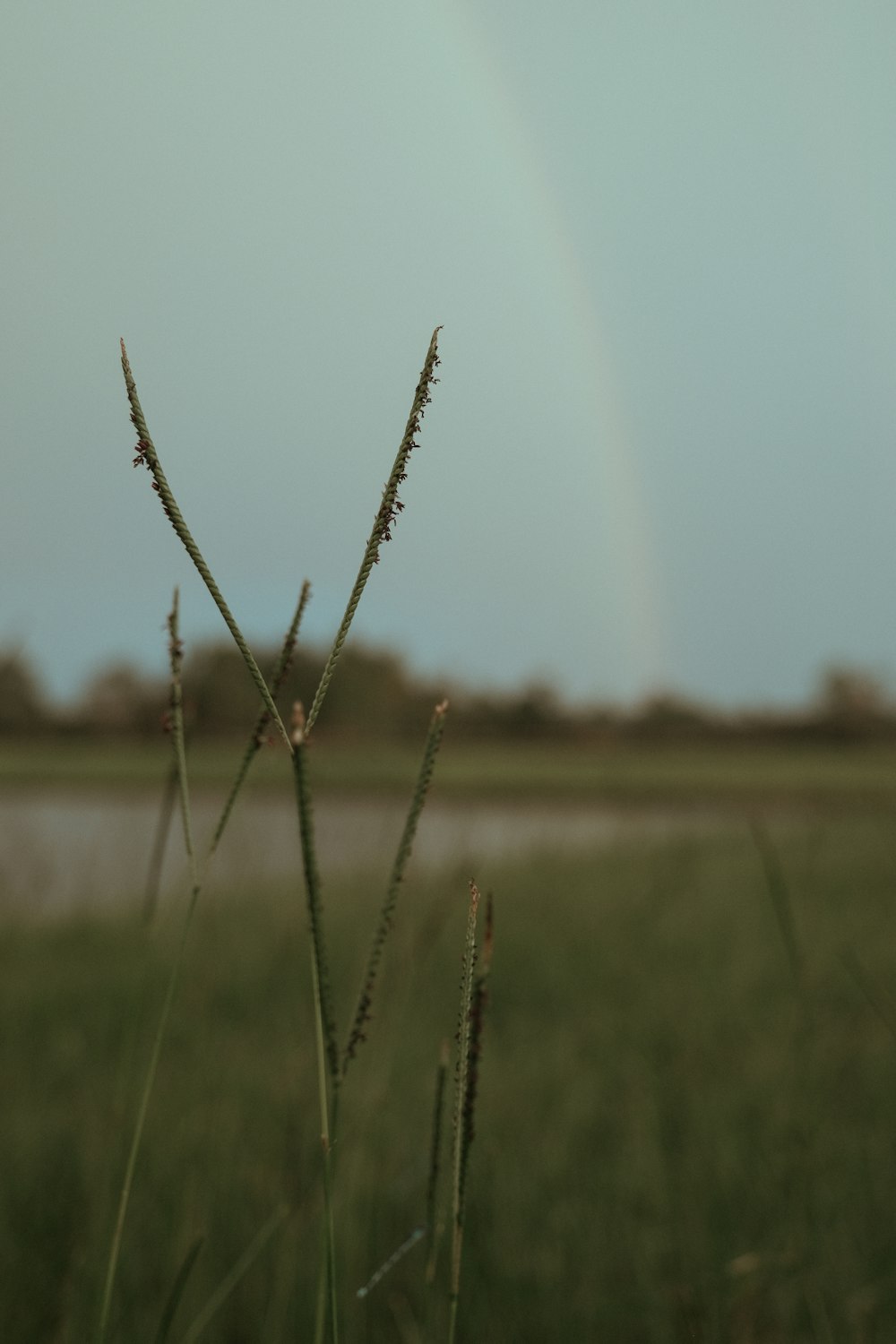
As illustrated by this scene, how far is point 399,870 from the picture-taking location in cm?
43

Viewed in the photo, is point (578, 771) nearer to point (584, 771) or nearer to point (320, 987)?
point (584, 771)

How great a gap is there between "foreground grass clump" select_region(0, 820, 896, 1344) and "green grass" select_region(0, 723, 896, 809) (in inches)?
431

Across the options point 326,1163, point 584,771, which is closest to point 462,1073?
point 326,1163

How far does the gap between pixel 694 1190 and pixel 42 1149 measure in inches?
46.8

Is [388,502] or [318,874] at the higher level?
[388,502]

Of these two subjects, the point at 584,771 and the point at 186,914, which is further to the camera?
the point at 584,771

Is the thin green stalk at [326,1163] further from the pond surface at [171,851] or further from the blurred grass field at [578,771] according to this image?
the blurred grass field at [578,771]

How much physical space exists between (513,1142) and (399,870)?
189 cm

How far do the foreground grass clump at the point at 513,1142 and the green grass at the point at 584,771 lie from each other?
35.9ft

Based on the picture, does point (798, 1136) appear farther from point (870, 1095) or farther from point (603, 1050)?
point (603, 1050)

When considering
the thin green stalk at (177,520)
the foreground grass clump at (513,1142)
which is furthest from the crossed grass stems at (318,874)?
the foreground grass clump at (513,1142)

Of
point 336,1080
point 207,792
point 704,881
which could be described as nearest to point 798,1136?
point 336,1080

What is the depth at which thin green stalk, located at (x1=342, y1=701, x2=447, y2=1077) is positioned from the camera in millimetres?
407

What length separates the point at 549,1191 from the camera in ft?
6.12
